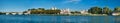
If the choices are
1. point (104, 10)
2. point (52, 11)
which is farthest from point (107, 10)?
point (52, 11)

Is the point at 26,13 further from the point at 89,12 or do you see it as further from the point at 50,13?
the point at 89,12

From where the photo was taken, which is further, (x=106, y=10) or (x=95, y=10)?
(x=106, y=10)

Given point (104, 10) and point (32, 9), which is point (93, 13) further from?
point (32, 9)

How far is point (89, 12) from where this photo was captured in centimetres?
1295

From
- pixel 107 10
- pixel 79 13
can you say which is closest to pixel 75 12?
pixel 79 13

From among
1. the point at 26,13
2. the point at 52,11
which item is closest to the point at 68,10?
the point at 52,11

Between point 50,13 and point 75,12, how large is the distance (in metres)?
1.09

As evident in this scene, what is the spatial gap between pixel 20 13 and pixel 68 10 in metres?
1.82

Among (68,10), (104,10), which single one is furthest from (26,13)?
(104,10)

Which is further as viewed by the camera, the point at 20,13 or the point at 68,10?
the point at 68,10

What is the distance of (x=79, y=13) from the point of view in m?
12.7

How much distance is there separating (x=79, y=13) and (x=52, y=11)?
0.92m

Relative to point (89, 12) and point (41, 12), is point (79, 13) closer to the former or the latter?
point (89, 12)

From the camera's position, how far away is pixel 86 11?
507 inches
